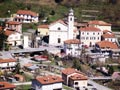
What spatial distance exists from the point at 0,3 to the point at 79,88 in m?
30.3

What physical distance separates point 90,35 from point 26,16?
1076 centimetres

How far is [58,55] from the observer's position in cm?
5206

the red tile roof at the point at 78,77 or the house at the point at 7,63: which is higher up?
the house at the point at 7,63

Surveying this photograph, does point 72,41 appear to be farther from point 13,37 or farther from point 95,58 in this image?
point 13,37

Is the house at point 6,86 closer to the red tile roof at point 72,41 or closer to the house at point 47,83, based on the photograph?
the house at point 47,83

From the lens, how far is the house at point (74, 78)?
141 feet

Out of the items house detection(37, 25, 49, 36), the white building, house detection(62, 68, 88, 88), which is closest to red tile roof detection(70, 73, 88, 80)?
house detection(62, 68, 88, 88)

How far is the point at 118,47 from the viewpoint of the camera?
55.0 meters

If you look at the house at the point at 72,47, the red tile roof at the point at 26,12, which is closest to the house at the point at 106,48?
the house at the point at 72,47

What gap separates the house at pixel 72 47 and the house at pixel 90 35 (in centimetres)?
324

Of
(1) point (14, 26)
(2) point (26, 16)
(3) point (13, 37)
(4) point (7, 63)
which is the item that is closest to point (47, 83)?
(4) point (7, 63)

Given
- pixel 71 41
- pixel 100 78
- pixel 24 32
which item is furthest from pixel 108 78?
pixel 24 32

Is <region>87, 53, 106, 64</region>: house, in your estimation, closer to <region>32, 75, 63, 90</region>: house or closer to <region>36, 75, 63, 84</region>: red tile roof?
<region>36, 75, 63, 84</region>: red tile roof

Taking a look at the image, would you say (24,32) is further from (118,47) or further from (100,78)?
(100,78)
